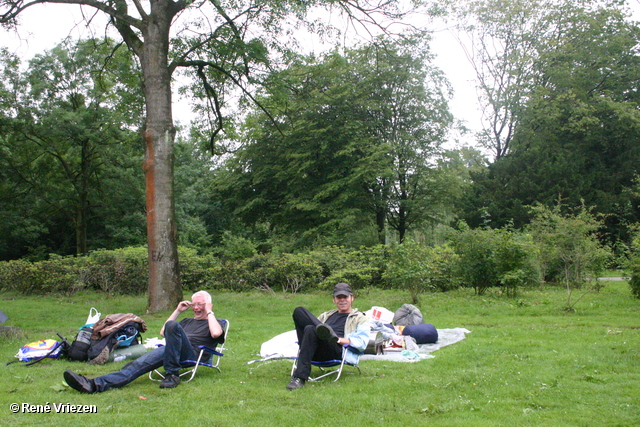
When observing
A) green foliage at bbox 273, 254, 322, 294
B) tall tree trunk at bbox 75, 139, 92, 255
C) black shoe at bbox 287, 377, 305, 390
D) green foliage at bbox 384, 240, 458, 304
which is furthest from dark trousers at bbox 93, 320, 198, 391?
tall tree trunk at bbox 75, 139, 92, 255

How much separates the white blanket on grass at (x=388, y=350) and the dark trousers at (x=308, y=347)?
1012mm

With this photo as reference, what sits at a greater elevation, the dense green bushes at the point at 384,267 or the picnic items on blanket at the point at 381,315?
the dense green bushes at the point at 384,267

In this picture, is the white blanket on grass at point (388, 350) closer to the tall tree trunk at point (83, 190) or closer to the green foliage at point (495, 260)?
the green foliage at point (495, 260)

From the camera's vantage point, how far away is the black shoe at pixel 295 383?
5191 millimetres

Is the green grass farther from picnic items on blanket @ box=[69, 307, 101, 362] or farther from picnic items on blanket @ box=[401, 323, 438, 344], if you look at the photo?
picnic items on blanket @ box=[401, 323, 438, 344]

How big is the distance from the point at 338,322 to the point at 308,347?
2.60 feet

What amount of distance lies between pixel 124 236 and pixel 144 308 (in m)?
16.8

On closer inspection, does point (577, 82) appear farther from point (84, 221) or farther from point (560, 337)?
point (84, 221)

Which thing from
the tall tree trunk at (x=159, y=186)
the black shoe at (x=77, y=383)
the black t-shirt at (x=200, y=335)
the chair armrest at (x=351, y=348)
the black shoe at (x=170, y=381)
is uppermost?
the tall tree trunk at (x=159, y=186)

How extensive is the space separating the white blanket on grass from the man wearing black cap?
2.99 feet

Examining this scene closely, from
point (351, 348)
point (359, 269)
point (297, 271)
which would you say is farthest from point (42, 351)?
point (359, 269)

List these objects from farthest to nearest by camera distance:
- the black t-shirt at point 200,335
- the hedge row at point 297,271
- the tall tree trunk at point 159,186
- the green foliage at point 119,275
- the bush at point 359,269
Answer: the green foliage at point 119,275, the bush at point 359,269, the hedge row at point 297,271, the tall tree trunk at point 159,186, the black t-shirt at point 200,335

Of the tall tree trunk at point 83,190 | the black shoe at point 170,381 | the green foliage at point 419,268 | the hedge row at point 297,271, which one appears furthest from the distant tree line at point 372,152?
the black shoe at point 170,381

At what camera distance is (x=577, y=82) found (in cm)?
2820
